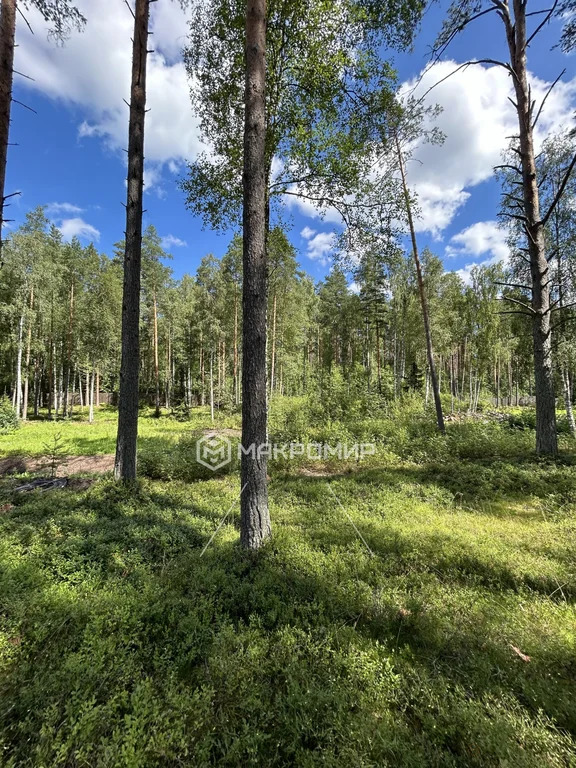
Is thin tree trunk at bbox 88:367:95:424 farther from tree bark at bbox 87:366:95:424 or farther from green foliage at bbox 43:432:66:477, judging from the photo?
green foliage at bbox 43:432:66:477

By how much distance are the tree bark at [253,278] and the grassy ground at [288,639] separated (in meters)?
0.69

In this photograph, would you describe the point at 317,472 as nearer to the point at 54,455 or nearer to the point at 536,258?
the point at 54,455

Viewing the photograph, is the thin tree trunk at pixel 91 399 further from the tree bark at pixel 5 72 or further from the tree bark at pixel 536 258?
the tree bark at pixel 536 258

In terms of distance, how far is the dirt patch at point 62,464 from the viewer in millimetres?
8500

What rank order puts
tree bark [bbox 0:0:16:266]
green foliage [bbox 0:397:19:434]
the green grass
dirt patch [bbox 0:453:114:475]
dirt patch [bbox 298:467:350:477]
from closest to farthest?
tree bark [bbox 0:0:16:266] < dirt patch [bbox 298:467:350:477] < dirt patch [bbox 0:453:114:475] < the green grass < green foliage [bbox 0:397:19:434]

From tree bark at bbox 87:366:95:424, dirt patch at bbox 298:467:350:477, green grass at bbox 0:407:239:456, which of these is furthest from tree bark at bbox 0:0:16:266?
tree bark at bbox 87:366:95:424

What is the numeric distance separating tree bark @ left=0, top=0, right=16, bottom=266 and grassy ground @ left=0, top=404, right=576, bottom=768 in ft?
17.2

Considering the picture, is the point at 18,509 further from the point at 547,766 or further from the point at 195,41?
the point at 195,41

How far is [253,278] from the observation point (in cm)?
384

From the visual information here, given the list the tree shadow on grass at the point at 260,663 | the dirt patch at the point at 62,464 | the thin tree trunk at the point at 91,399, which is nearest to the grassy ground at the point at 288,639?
the tree shadow on grass at the point at 260,663

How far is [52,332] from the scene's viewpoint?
21297 mm

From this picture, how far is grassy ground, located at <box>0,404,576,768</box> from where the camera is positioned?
67.0 inches

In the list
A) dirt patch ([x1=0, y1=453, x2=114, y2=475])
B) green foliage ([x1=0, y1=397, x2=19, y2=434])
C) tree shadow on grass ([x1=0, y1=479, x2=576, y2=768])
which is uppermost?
green foliage ([x1=0, y1=397, x2=19, y2=434])

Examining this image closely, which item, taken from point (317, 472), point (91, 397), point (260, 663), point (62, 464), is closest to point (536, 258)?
point (317, 472)
